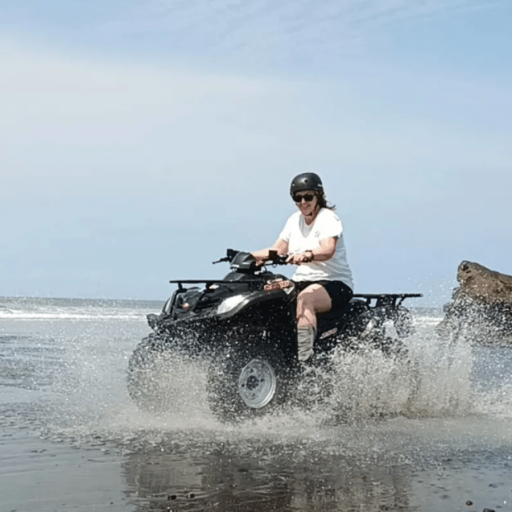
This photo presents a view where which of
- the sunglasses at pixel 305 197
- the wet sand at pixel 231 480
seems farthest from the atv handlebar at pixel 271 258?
the wet sand at pixel 231 480

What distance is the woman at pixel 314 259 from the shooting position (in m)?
7.79

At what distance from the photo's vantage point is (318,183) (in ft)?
27.1

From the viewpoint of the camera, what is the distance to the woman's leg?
7746 millimetres

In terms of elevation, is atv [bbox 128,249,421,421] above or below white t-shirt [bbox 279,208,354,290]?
below

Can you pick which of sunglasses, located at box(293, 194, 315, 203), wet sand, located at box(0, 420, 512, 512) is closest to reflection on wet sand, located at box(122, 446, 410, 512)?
wet sand, located at box(0, 420, 512, 512)

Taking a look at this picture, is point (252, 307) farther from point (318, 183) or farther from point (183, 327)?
point (318, 183)

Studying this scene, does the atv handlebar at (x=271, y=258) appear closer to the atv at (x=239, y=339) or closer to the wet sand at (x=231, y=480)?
the atv at (x=239, y=339)

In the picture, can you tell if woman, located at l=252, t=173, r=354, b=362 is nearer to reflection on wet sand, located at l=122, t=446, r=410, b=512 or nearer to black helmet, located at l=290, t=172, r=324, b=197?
black helmet, located at l=290, t=172, r=324, b=197

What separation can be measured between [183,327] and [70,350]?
1016 cm

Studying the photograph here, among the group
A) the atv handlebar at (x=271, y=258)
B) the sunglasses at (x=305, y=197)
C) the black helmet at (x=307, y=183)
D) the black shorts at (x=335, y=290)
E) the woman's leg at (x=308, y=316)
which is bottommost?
the woman's leg at (x=308, y=316)

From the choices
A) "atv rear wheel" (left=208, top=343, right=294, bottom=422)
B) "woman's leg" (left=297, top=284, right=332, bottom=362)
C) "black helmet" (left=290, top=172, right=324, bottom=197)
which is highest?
"black helmet" (left=290, top=172, right=324, bottom=197)

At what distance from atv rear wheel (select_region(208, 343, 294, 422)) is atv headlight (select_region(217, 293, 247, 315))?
1.05 feet

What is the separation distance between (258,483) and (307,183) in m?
3.62

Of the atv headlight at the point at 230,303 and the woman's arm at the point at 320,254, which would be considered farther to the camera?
the woman's arm at the point at 320,254
